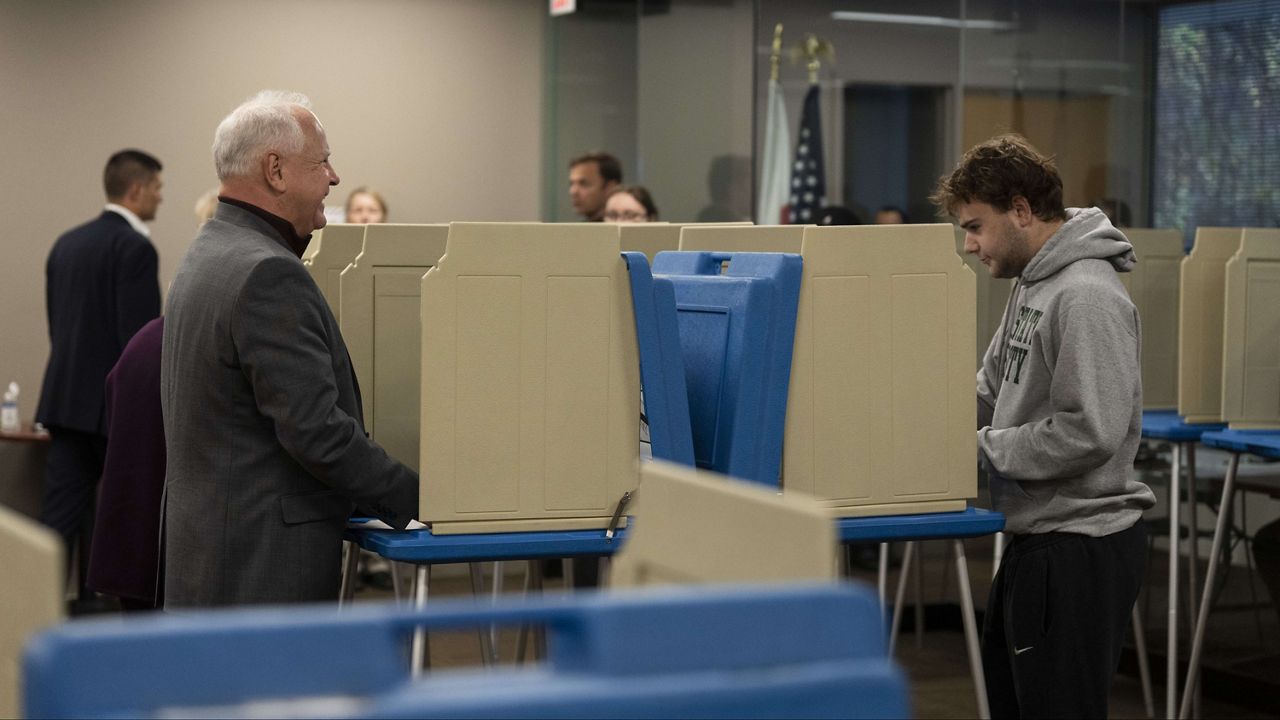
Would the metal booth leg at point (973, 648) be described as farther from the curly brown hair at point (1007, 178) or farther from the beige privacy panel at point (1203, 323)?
the beige privacy panel at point (1203, 323)

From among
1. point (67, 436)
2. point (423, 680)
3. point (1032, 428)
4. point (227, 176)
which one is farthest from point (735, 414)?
point (67, 436)

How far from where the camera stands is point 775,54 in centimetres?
605

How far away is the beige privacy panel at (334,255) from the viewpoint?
2.91 m

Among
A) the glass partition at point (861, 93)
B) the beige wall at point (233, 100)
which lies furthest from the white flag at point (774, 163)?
the beige wall at point (233, 100)

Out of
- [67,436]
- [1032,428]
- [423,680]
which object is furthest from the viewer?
[67,436]

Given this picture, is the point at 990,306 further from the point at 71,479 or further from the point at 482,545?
the point at 71,479

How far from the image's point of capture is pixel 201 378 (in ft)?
7.87

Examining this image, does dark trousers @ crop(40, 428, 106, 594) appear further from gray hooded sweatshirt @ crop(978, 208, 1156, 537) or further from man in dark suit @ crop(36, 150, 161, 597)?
gray hooded sweatshirt @ crop(978, 208, 1156, 537)

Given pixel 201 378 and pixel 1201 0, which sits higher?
pixel 1201 0

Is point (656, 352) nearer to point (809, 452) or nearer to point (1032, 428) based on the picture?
point (809, 452)

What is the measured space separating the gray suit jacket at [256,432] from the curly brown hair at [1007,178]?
3.49 ft

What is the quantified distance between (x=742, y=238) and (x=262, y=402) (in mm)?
A: 960

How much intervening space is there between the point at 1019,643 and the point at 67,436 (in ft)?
13.0

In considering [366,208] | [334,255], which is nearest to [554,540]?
[334,255]
